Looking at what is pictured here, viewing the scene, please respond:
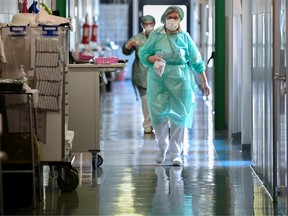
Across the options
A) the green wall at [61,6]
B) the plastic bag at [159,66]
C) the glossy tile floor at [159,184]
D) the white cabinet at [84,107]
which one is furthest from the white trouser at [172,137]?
the green wall at [61,6]

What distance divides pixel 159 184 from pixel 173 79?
149 cm

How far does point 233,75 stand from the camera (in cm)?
1230

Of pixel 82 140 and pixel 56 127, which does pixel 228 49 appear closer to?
pixel 82 140

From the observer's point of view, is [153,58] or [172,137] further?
[172,137]

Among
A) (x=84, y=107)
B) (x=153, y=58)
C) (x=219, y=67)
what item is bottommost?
(x=84, y=107)

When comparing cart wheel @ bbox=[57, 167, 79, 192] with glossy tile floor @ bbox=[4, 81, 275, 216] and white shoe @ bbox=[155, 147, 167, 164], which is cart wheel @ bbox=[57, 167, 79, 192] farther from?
white shoe @ bbox=[155, 147, 167, 164]

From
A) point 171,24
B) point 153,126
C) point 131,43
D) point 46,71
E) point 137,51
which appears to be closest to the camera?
point 46,71

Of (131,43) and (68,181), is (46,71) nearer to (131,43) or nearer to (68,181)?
(68,181)

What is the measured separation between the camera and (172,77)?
9.63 metres

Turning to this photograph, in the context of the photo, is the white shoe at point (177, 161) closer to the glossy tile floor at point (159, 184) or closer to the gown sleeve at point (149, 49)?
the glossy tile floor at point (159, 184)

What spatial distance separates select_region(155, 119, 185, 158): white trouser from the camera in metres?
9.84

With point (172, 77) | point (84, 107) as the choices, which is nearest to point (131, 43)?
point (172, 77)

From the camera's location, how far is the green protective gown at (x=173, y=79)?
964cm

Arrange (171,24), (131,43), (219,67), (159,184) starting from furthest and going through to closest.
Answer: (219,67) < (131,43) < (171,24) < (159,184)
